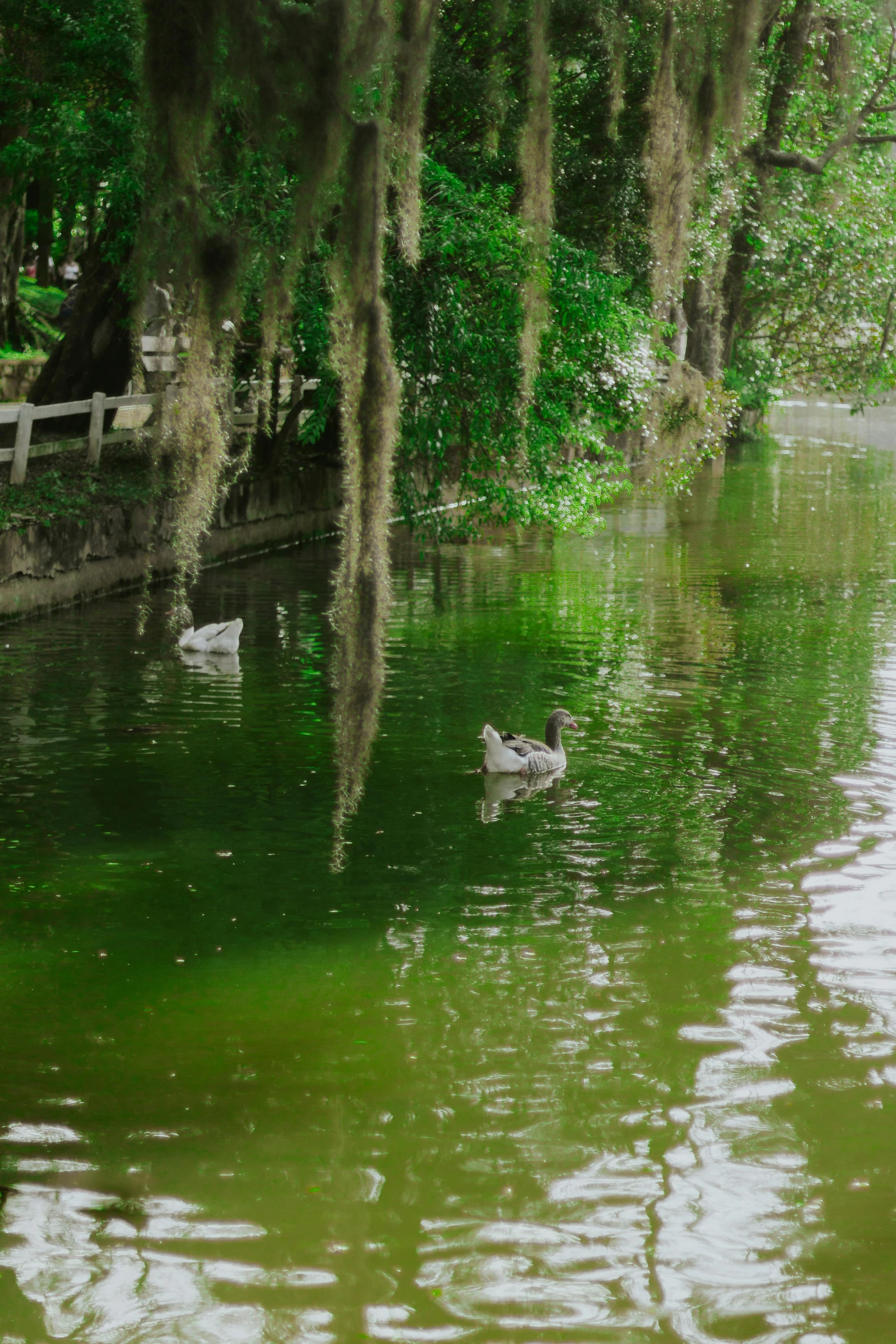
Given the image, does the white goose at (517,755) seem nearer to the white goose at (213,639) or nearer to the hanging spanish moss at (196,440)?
the hanging spanish moss at (196,440)

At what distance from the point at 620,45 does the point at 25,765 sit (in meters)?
6.87

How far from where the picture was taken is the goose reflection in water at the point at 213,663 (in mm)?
14195

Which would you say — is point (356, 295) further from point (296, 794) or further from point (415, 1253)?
point (296, 794)

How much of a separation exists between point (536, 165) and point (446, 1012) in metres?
3.71

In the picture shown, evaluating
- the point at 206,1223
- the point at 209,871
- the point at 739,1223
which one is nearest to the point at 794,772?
the point at 209,871

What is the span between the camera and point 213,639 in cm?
1466

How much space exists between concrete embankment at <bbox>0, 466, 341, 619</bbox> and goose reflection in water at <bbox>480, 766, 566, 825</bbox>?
687 centimetres

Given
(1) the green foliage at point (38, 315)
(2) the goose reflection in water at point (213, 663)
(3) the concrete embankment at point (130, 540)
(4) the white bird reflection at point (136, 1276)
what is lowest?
(4) the white bird reflection at point (136, 1276)

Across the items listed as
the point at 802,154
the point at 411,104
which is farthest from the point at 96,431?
the point at 411,104

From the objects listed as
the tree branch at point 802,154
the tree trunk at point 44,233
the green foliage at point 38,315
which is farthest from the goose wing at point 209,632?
the tree trunk at point 44,233

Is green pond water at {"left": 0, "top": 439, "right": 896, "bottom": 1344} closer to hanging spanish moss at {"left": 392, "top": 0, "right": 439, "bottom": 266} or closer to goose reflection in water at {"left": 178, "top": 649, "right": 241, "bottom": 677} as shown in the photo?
goose reflection in water at {"left": 178, "top": 649, "right": 241, "bottom": 677}

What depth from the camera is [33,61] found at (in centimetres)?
1961

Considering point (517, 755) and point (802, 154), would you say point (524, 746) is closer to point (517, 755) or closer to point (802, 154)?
point (517, 755)

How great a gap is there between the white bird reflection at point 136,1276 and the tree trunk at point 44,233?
35.1 meters
